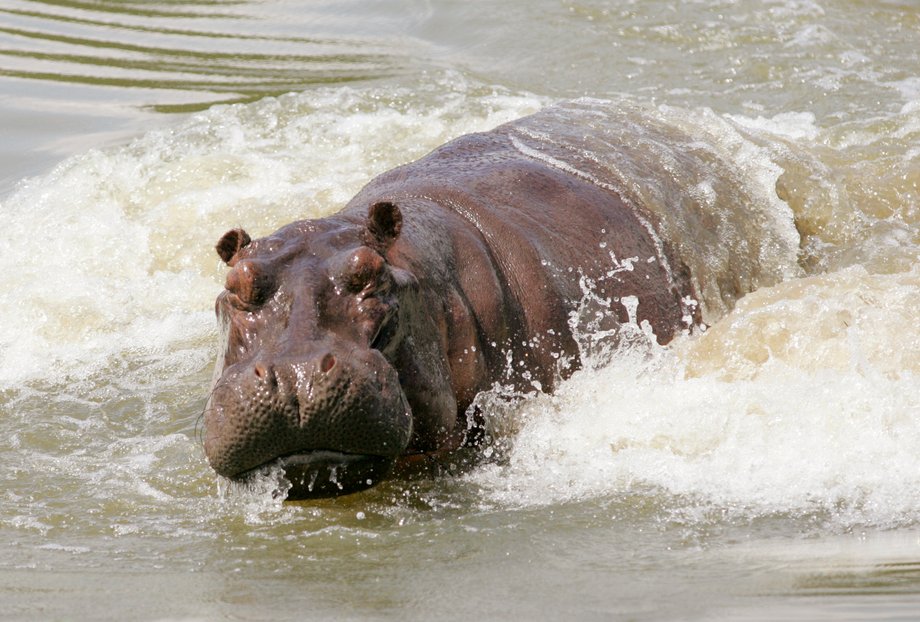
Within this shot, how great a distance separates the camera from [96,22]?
46.1 feet

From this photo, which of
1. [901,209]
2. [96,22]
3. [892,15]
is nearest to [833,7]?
[892,15]

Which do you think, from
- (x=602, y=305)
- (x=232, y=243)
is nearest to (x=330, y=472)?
(x=232, y=243)

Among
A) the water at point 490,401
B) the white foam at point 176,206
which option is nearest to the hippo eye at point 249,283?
the water at point 490,401

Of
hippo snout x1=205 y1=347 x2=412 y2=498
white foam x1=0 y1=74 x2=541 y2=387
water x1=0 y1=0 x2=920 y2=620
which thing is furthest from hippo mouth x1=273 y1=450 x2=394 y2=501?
white foam x1=0 y1=74 x2=541 y2=387

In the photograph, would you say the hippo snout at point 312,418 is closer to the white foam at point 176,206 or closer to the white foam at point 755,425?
the white foam at point 755,425

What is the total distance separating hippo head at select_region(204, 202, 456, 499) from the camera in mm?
4316

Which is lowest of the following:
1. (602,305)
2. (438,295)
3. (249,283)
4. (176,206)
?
(176,206)

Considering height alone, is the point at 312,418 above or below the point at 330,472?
above

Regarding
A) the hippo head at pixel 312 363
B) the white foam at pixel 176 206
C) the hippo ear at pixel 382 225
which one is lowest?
the white foam at pixel 176 206

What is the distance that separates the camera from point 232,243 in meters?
4.85

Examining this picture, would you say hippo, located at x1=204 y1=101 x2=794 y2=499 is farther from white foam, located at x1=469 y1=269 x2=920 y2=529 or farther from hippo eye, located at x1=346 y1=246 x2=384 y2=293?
white foam, located at x1=469 y1=269 x2=920 y2=529

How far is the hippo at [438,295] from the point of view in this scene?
14.4 ft

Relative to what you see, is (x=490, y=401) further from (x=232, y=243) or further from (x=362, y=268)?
(x=232, y=243)

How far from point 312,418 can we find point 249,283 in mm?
512
